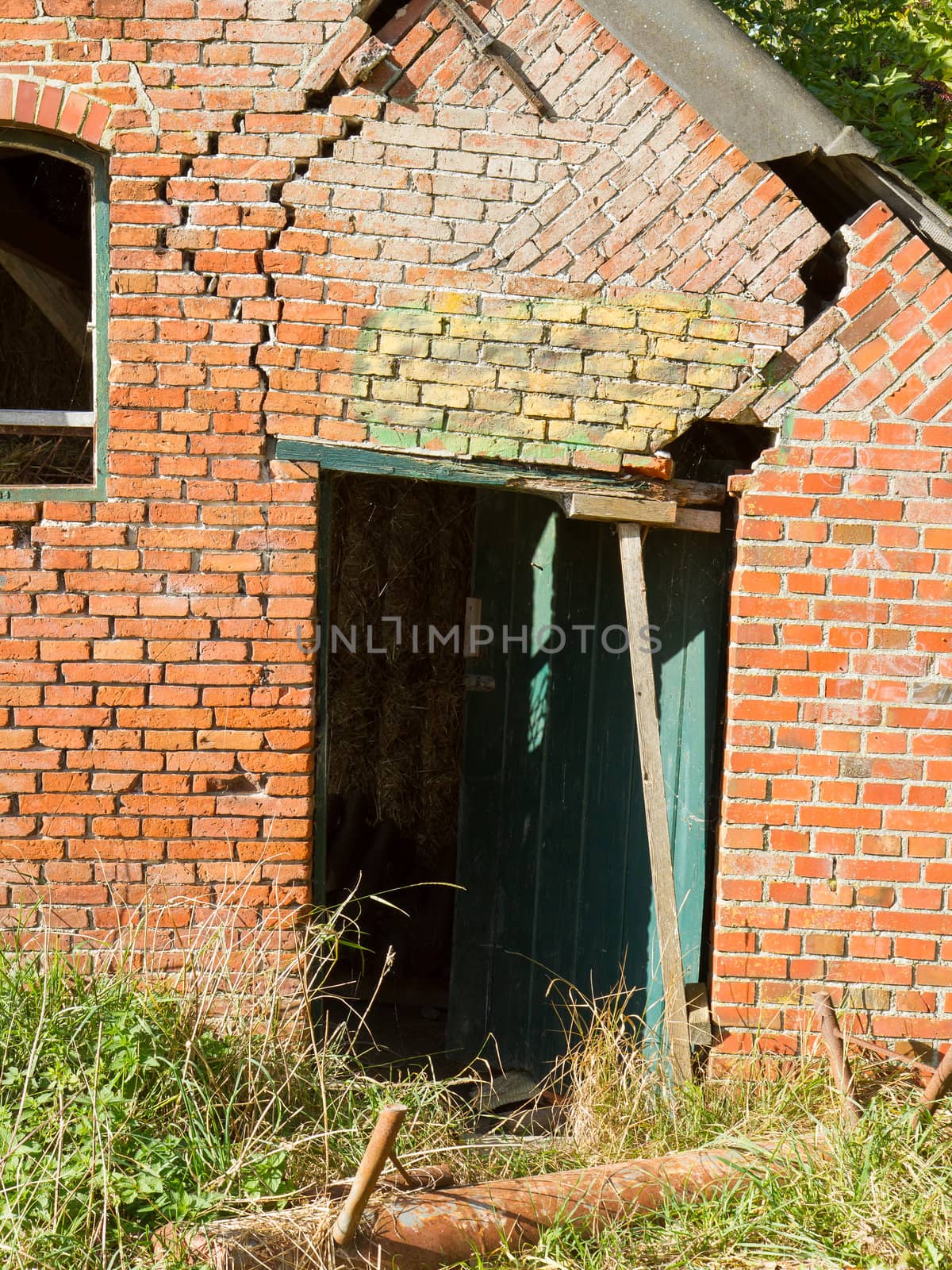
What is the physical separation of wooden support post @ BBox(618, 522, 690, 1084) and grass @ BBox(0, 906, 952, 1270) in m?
0.20

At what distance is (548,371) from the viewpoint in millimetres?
3506

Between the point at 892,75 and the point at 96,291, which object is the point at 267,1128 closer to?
the point at 96,291

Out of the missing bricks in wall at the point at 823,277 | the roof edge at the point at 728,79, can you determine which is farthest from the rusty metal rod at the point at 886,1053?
the roof edge at the point at 728,79

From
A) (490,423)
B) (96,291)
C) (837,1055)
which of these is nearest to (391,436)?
(490,423)

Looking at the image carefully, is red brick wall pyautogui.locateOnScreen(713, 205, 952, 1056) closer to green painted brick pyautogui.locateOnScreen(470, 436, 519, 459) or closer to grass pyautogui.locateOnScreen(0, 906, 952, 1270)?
grass pyautogui.locateOnScreen(0, 906, 952, 1270)

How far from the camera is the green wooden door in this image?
3795 millimetres

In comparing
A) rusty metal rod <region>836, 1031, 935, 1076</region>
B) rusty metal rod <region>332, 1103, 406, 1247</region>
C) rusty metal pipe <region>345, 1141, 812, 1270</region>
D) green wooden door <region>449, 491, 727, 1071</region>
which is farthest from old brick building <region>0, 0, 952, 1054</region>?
rusty metal rod <region>332, 1103, 406, 1247</region>

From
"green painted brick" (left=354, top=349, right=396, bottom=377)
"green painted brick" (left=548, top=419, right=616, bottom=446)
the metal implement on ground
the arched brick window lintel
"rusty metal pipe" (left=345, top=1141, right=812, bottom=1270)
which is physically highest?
the metal implement on ground

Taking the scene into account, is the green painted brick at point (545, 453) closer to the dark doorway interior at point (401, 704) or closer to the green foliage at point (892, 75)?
the dark doorway interior at point (401, 704)

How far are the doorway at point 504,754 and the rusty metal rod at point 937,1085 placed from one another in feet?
2.71

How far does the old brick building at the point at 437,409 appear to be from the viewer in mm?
3408

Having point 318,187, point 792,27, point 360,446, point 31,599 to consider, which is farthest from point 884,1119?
point 792,27

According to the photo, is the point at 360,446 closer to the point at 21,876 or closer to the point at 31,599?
the point at 31,599

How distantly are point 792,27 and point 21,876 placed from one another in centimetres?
595
